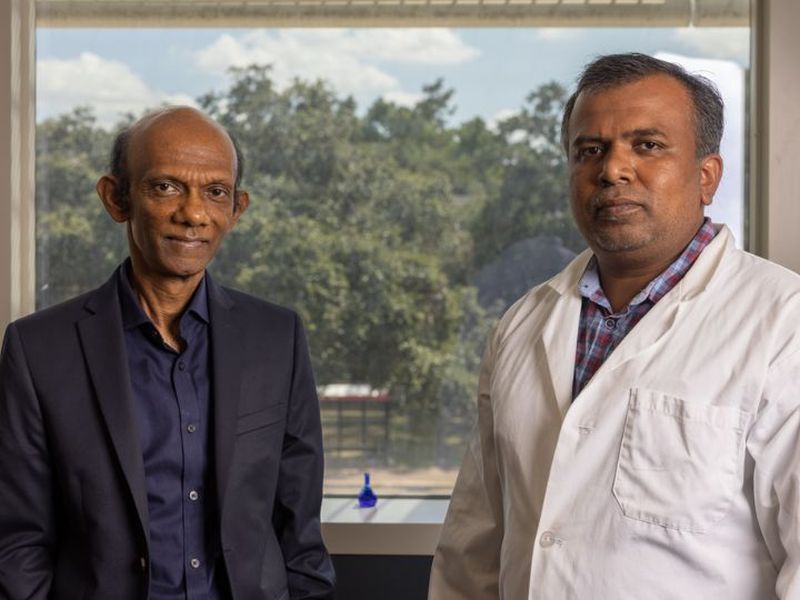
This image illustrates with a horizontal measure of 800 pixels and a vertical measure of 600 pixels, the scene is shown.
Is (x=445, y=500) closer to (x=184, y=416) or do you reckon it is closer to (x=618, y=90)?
(x=184, y=416)

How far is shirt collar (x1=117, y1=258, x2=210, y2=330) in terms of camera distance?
178cm

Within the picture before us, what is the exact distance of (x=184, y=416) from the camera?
1.74 m

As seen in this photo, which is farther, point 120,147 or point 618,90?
point 120,147

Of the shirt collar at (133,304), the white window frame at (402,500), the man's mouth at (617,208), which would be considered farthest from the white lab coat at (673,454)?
the white window frame at (402,500)

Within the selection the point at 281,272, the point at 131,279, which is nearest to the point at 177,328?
the point at 131,279

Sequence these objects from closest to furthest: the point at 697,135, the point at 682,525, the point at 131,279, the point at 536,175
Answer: the point at 682,525, the point at 697,135, the point at 131,279, the point at 536,175

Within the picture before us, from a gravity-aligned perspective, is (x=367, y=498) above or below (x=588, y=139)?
below

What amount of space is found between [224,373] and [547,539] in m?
0.63

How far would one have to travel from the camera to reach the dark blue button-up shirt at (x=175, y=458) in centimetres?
170

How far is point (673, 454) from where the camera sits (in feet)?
4.94

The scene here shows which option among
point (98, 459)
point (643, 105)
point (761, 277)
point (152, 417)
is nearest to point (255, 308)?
point (152, 417)

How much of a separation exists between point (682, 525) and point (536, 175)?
1298 mm

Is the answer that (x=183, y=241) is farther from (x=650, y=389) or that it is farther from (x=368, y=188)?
(x=368, y=188)

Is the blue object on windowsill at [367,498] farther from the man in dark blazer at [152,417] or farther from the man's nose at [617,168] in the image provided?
the man's nose at [617,168]
